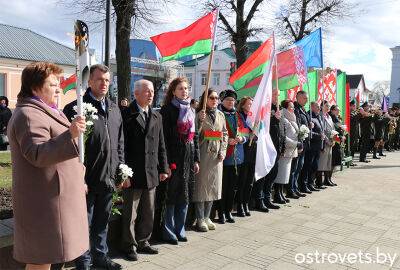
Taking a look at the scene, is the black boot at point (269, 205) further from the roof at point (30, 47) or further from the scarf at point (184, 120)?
the roof at point (30, 47)

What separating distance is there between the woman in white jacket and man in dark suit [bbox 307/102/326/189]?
110 cm

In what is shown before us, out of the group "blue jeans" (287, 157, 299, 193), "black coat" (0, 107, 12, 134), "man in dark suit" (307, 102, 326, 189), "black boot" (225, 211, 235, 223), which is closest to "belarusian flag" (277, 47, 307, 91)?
"man in dark suit" (307, 102, 326, 189)

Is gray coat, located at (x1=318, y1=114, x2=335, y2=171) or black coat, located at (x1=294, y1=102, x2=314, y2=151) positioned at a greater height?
black coat, located at (x1=294, y1=102, x2=314, y2=151)

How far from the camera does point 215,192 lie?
19.0ft

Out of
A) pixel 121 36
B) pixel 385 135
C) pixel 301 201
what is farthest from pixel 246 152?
pixel 385 135

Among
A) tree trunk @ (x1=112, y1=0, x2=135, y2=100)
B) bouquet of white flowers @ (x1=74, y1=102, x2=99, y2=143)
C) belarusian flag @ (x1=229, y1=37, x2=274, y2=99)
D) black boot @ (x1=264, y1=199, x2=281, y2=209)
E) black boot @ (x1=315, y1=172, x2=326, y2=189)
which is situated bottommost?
black boot @ (x1=264, y1=199, x2=281, y2=209)

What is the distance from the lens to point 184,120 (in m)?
5.12

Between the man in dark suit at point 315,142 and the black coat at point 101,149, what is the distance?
5.59m

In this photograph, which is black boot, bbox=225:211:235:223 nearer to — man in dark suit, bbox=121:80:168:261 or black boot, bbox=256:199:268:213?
black boot, bbox=256:199:268:213

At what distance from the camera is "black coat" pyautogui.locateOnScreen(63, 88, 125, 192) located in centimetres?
394

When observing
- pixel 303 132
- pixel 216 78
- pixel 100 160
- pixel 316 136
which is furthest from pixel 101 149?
pixel 216 78

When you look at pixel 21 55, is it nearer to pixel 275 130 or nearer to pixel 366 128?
pixel 366 128

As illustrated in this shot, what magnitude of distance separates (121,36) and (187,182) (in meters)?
6.11

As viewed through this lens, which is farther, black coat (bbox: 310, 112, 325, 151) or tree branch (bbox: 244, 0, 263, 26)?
tree branch (bbox: 244, 0, 263, 26)
